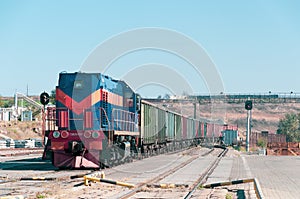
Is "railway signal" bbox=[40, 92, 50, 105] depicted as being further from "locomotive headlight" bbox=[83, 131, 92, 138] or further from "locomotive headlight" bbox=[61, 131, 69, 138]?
"locomotive headlight" bbox=[83, 131, 92, 138]

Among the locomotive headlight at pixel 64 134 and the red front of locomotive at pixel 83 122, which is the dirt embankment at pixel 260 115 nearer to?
the red front of locomotive at pixel 83 122

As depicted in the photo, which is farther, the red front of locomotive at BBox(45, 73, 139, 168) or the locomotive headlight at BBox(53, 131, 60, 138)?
the locomotive headlight at BBox(53, 131, 60, 138)

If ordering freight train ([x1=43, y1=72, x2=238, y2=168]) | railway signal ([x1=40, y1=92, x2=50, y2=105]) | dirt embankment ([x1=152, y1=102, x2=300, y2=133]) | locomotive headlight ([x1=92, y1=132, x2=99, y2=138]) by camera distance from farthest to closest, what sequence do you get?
dirt embankment ([x1=152, y1=102, x2=300, y2=133]), railway signal ([x1=40, y1=92, x2=50, y2=105]), freight train ([x1=43, y1=72, x2=238, y2=168]), locomotive headlight ([x1=92, y1=132, x2=99, y2=138])

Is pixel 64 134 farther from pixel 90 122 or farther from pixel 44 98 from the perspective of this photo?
Result: pixel 44 98

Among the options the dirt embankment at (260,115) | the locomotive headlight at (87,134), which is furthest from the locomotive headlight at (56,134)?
the dirt embankment at (260,115)

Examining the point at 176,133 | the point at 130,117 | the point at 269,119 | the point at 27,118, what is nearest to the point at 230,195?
the point at 130,117

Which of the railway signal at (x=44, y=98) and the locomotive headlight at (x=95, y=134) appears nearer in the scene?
the locomotive headlight at (x=95, y=134)

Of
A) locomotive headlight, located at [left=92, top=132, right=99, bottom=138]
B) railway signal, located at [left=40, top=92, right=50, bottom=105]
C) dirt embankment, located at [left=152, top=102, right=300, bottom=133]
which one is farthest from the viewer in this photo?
dirt embankment, located at [left=152, top=102, right=300, bottom=133]

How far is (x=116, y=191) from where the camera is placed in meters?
14.8

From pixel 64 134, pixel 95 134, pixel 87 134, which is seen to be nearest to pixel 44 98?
pixel 64 134

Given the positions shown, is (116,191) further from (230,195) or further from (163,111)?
(163,111)

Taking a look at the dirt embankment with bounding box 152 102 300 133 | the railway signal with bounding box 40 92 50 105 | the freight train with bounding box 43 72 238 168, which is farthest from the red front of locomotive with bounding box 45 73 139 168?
the dirt embankment with bounding box 152 102 300 133

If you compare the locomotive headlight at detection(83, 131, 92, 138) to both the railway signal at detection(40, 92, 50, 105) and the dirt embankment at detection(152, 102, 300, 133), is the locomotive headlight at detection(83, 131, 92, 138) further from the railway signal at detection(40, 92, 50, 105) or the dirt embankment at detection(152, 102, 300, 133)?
the dirt embankment at detection(152, 102, 300, 133)

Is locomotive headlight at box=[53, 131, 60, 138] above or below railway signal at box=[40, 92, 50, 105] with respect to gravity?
below
